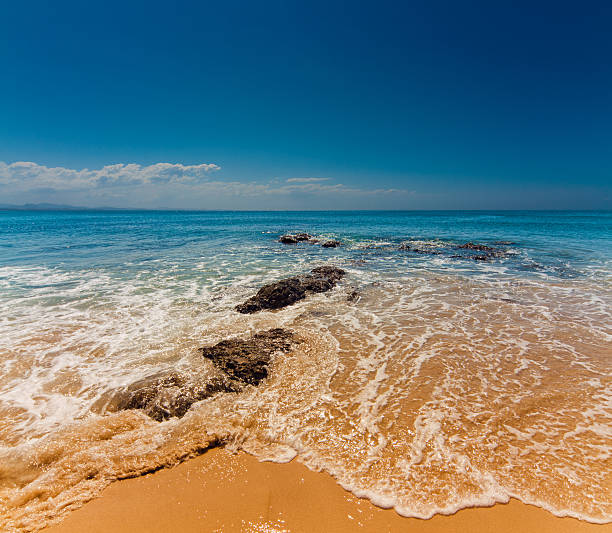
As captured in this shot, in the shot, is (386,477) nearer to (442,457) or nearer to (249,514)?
(442,457)

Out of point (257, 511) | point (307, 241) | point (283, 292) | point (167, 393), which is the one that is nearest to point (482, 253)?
point (307, 241)

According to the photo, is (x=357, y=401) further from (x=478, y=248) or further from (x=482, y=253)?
(x=478, y=248)

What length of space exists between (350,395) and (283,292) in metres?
5.58

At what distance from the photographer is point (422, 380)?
5.51m

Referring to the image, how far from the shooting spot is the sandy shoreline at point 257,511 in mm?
3004

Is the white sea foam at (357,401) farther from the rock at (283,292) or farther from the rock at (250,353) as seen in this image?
the rock at (283,292)

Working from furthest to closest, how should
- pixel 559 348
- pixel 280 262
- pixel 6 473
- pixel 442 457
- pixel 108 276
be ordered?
1. pixel 280 262
2. pixel 108 276
3. pixel 559 348
4. pixel 442 457
5. pixel 6 473

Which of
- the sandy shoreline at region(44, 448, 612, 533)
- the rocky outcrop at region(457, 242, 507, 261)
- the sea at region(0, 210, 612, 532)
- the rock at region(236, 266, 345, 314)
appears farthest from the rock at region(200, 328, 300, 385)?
Answer: the rocky outcrop at region(457, 242, 507, 261)

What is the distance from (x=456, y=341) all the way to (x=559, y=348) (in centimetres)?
222

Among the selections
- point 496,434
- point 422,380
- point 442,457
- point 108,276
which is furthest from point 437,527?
point 108,276

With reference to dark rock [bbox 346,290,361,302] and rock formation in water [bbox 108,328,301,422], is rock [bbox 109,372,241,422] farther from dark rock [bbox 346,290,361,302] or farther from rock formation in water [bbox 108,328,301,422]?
A: dark rock [bbox 346,290,361,302]

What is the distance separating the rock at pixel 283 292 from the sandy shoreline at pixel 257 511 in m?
5.88

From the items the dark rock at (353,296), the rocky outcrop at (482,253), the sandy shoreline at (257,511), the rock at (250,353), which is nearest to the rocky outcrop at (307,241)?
the rocky outcrop at (482,253)

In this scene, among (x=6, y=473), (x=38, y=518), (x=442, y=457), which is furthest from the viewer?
(x=442, y=457)
